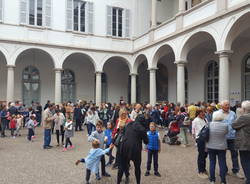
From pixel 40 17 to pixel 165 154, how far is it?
15.2 meters

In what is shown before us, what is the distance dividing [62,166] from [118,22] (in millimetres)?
17070

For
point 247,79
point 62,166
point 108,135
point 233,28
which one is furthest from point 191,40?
point 62,166

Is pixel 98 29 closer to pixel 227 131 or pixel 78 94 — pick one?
pixel 78 94

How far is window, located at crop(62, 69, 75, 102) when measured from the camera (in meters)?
23.1

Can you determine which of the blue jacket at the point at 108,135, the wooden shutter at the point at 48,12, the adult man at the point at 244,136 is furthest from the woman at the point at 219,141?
the wooden shutter at the point at 48,12

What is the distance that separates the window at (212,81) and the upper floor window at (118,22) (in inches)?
288

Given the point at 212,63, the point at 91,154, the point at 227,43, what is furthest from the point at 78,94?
the point at 91,154

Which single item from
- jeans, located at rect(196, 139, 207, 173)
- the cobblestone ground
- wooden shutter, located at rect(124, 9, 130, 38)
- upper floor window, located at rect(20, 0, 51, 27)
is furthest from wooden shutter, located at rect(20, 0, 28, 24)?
jeans, located at rect(196, 139, 207, 173)

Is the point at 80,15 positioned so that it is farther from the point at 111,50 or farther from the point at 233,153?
the point at 233,153

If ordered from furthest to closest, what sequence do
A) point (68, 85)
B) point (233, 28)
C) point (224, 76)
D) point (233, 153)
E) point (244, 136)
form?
1. point (68, 85)
2. point (224, 76)
3. point (233, 28)
4. point (233, 153)
5. point (244, 136)

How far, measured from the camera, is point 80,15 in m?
21.0

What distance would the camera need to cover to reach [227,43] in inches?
504

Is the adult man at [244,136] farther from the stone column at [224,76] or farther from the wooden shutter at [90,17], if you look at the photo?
the wooden shutter at [90,17]

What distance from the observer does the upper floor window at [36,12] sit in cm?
1903
